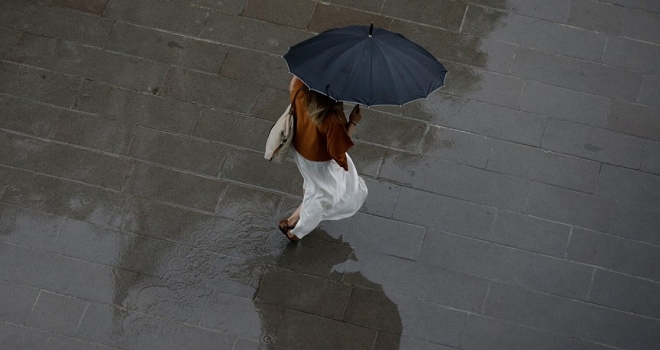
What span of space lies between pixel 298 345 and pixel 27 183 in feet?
9.05

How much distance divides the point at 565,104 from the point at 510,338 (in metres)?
2.33

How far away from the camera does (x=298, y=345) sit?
6.11m

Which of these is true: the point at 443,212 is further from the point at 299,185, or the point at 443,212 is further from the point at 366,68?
the point at 366,68

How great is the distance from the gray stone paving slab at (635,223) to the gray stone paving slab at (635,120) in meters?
0.77

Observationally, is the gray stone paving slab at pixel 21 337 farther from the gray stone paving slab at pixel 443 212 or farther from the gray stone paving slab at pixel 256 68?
the gray stone paving slab at pixel 443 212

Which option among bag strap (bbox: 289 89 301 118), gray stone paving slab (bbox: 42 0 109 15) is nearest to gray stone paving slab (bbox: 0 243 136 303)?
bag strap (bbox: 289 89 301 118)

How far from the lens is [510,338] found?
6.13m

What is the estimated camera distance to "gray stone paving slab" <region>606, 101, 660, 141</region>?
23.1ft

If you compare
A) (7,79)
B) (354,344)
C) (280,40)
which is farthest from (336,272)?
(7,79)

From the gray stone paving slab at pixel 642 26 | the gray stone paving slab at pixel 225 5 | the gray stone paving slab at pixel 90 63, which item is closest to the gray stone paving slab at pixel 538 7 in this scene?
the gray stone paving slab at pixel 642 26

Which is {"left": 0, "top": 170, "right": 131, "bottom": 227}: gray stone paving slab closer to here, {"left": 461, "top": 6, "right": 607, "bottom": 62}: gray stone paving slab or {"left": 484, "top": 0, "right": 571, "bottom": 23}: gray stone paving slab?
{"left": 461, "top": 6, "right": 607, "bottom": 62}: gray stone paving slab

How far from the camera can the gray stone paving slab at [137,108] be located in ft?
23.2

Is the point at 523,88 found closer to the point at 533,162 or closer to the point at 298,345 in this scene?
the point at 533,162

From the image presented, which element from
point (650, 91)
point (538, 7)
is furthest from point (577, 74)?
point (538, 7)
